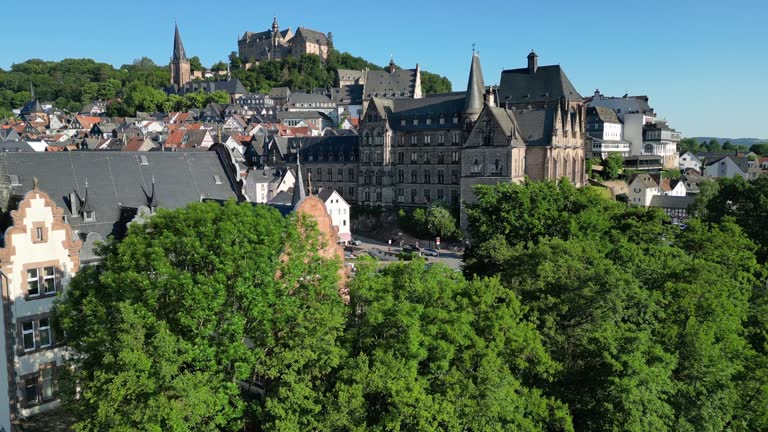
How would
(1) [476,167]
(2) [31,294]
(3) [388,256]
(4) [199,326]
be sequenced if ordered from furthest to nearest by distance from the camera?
1. (1) [476,167]
2. (3) [388,256]
3. (2) [31,294]
4. (4) [199,326]

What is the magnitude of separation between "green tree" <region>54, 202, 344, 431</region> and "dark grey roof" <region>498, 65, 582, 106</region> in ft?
286

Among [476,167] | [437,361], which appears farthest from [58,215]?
[476,167]

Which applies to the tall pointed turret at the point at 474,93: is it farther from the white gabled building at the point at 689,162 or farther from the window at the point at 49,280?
the white gabled building at the point at 689,162

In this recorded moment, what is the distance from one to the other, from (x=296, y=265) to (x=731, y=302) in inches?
1036

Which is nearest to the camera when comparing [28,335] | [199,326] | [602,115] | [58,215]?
[199,326]

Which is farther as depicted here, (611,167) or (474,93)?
(611,167)

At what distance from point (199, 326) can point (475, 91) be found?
74.3 metres

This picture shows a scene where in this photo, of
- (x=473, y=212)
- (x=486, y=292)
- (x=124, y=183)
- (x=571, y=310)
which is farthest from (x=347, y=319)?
(x=473, y=212)

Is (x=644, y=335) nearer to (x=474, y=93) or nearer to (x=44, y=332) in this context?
(x=44, y=332)

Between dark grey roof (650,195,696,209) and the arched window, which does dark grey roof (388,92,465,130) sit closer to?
the arched window

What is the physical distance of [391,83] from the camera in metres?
172

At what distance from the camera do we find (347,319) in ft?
93.0

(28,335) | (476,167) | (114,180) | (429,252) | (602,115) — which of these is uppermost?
(602,115)

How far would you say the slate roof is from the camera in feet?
126
